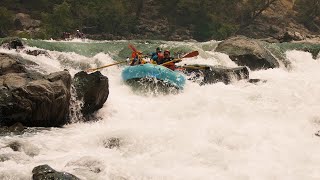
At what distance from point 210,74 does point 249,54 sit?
4.04 m

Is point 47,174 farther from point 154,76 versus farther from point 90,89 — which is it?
point 154,76

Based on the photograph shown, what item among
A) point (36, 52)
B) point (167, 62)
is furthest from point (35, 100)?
point (36, 52)

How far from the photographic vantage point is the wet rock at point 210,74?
48.1 feet

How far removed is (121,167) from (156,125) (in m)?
2.67

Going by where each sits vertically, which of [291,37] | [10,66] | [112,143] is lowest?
[112,143]

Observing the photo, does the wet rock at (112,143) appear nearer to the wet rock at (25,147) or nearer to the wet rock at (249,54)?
the wet rock at (25,147)

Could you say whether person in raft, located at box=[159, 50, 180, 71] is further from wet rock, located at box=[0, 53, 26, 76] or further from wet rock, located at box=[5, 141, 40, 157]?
wet rock, located at box=[5, 141, 40, 157]

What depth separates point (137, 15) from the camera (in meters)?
40.5

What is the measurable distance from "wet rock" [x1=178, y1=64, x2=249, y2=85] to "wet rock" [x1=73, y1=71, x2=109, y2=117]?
15.5 ft

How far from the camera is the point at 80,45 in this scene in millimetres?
20094

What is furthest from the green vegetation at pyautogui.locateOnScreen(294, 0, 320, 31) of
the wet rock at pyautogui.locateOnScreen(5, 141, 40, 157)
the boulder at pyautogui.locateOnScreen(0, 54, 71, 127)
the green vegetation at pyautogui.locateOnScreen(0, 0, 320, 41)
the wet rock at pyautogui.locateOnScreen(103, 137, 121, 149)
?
the wet rock at pyautogui.locateOnScreen(5, 141, 40, 157)

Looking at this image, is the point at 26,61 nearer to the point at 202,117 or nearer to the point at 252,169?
the point at 202,117

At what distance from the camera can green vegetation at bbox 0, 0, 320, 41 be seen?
32750 millimetres

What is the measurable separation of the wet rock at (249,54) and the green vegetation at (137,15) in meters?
15.5
